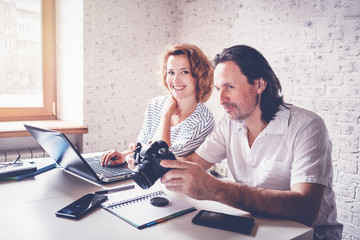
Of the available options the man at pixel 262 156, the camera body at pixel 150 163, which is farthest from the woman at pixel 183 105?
the camera body at pixel 150 163

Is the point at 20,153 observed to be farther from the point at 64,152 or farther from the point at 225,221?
the point at 225,221

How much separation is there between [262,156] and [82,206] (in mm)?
784

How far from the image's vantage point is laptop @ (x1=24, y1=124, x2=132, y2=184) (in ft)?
3.93

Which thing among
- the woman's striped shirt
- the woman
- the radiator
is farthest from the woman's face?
the radiator

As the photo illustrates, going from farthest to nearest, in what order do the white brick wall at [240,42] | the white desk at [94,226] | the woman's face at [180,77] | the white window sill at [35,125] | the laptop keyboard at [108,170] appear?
the white window sill at [35,125] < the white brick wall at [240,42] < the woman's face at [180,77] < the laptop keyboard at [108,170] < the white desk at [94,226]

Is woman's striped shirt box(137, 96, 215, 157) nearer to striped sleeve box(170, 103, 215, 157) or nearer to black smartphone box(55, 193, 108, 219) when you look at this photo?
Answer: striped sleeve box(170, 103, 215, 157)

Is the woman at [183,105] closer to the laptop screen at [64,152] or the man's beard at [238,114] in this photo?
A: the man's beard at [238,114]

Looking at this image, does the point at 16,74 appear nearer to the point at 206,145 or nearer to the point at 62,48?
the point at 62,48

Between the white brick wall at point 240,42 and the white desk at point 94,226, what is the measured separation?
1656mm

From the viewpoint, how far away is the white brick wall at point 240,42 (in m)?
2.26

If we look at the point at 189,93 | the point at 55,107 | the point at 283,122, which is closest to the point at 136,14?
the point at 55,107

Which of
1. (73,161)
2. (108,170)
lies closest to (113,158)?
(108,170)

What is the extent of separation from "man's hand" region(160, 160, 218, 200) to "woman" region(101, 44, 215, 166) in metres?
0.73

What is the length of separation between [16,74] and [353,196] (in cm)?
322
